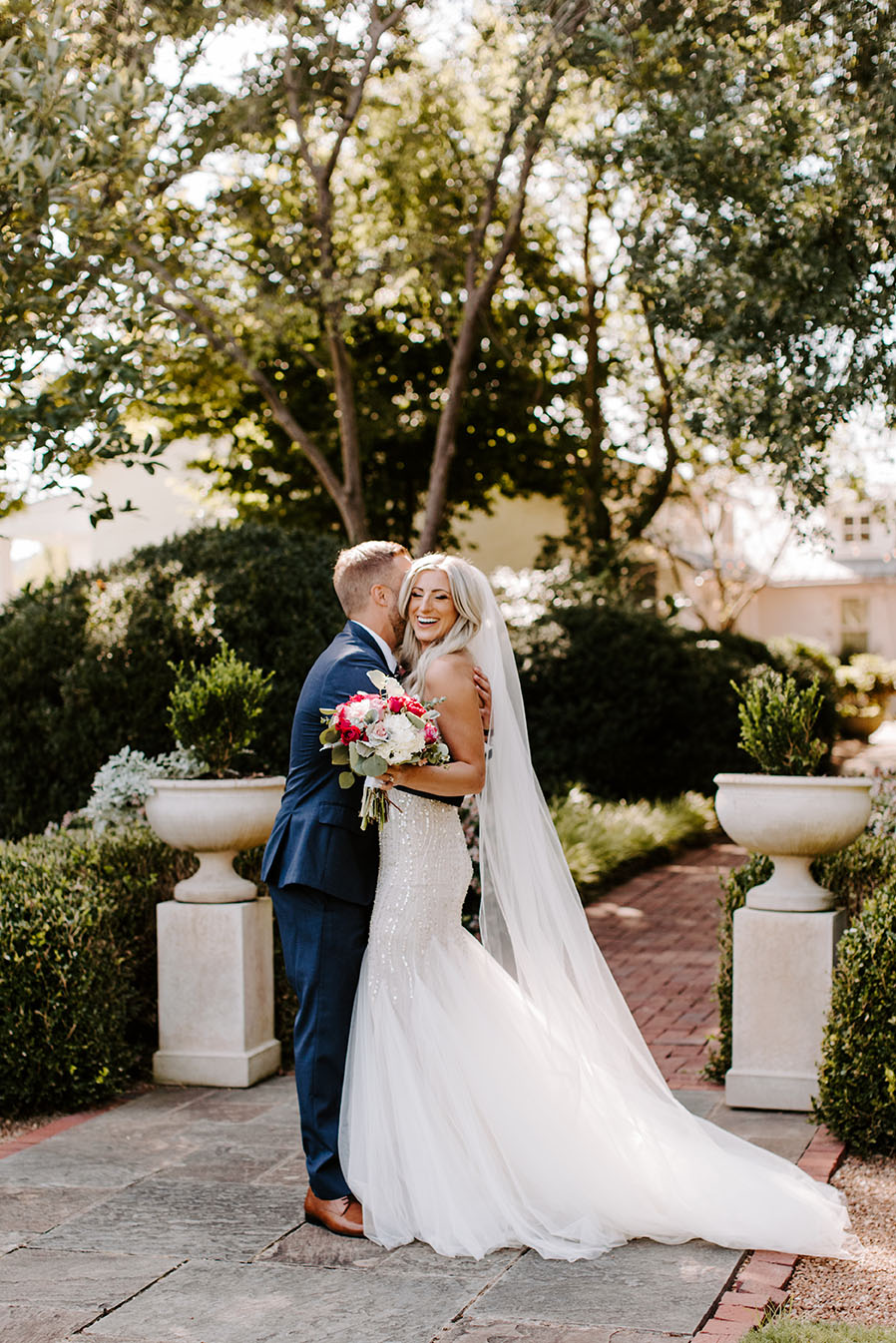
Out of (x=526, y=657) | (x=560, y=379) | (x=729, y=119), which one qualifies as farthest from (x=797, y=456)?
(x=560, y=379)

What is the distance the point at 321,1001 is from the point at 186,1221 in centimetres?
84

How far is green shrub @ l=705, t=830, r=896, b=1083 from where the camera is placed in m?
5.77

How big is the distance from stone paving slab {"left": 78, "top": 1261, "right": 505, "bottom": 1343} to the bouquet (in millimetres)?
1335

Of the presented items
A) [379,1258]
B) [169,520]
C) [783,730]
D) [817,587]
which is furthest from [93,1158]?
[817,587]

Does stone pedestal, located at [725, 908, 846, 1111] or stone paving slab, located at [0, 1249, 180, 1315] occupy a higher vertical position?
stone pedestal, located at [725, 908, 846, 1111]

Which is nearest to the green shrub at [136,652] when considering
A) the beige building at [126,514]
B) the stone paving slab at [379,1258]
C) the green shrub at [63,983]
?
the green shrub at [63,983]

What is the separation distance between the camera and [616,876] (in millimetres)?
11266

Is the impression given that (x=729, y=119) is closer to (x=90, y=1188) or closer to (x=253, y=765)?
(x=253, y=765)

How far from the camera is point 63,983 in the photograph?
212 inches

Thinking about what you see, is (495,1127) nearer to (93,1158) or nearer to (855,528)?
(93,1158)

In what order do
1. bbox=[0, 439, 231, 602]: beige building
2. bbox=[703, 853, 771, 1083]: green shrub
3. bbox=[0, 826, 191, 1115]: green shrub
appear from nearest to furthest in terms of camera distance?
bbox=[0, 826, 191, 1115]: green shrub, bbox=[703, 853, 771, 1083]: green shrub, bbox=[0, 439, 231, 602]: beige building

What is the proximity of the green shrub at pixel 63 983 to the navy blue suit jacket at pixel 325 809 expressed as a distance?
150 centimetres

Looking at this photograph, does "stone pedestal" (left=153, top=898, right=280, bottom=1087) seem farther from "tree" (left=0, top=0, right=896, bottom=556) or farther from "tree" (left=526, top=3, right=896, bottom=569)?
"tree" (left=526, top=3, right=896, bottom=569)

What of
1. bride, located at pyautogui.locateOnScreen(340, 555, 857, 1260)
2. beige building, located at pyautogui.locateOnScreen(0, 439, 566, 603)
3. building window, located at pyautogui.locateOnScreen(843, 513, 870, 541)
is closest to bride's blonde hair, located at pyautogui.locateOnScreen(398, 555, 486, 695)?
bride, located at pyautogui.locateOnScreen(340, 555, 857, 1260)
